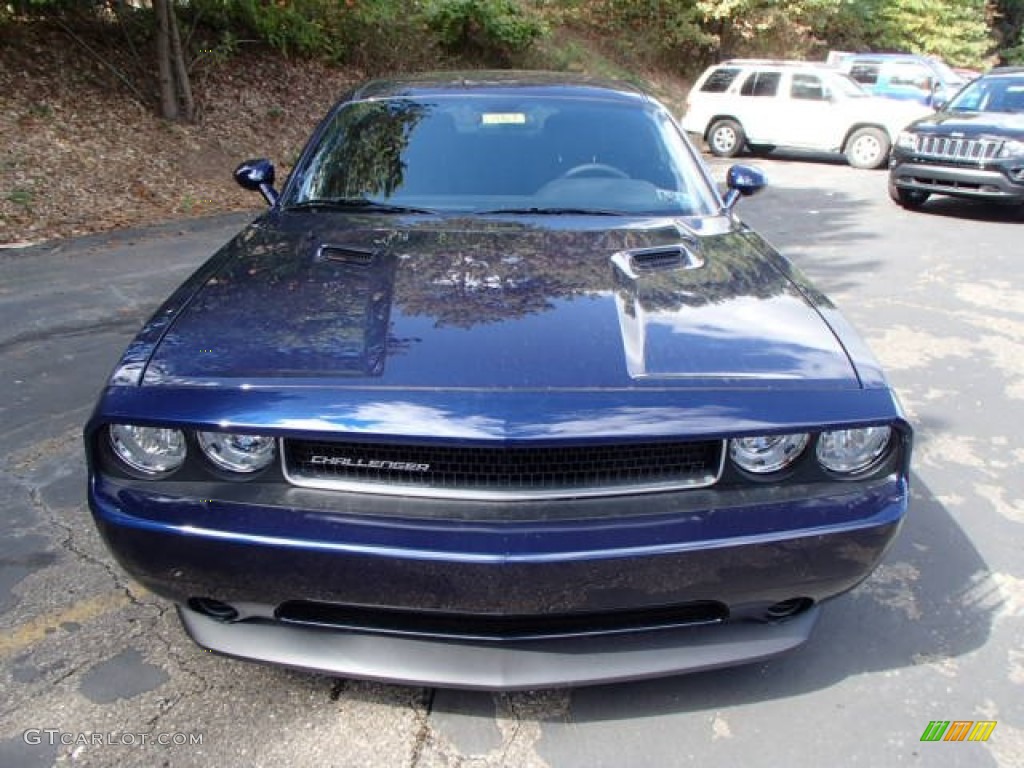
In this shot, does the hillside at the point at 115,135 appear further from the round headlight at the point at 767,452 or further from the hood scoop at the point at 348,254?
the round headlight at the point at 767,452

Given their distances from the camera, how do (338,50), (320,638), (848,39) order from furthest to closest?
1. (848,39)
2. (338,50)
3. (320,638)

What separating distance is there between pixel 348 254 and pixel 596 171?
122cm

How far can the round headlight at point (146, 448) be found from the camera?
6.61ft

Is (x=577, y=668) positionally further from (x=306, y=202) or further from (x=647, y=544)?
(x=306, y=202)

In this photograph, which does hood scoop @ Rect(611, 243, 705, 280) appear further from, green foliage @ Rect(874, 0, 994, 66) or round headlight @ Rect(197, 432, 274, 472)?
green foliage @ Rect(874, 0, 994, 66)

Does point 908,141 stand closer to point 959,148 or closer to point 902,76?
point 959,148

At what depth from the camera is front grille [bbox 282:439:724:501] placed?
6.34 ft

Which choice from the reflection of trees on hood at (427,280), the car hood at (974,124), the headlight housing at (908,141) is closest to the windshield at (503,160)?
the reflection of trees on hood at (427,280)

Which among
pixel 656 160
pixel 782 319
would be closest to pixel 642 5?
pixel 656 160

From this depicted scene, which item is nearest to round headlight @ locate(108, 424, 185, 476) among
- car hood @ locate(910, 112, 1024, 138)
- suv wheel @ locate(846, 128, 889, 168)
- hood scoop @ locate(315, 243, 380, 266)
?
hood scoop @ locate(315, 243, 380, 266)

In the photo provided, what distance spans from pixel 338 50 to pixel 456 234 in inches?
466

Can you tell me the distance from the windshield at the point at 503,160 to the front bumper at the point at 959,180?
751 cm

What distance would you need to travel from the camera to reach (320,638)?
81.2 inches

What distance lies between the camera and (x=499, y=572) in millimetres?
1862
